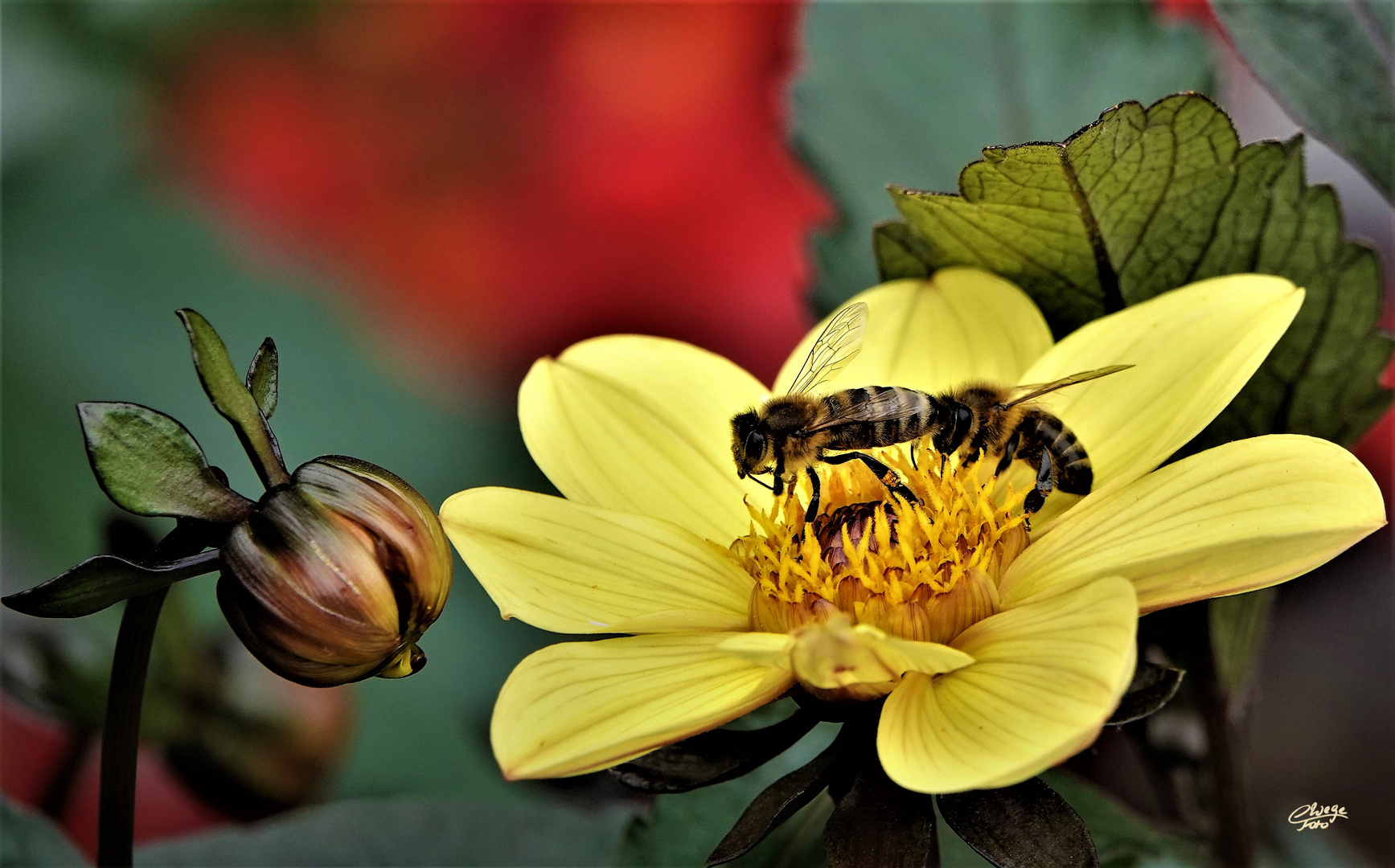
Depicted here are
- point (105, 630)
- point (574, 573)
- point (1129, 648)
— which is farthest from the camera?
point (105, 630)

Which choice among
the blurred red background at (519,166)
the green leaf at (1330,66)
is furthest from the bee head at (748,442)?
the blurred red background at (519,166)

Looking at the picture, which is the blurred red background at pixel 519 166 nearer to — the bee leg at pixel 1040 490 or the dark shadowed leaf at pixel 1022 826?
the bee leg at pixel 1040 490

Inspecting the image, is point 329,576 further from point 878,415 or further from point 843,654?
point 878,415

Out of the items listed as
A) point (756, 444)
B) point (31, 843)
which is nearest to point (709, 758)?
point (756, 444)

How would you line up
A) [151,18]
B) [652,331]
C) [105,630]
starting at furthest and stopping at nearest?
1. [151,18]
2. [652,331]
3. [105,630]

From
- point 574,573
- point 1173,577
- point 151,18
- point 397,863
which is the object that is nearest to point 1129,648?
point 1173,577

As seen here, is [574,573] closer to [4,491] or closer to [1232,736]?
[1232,736]
